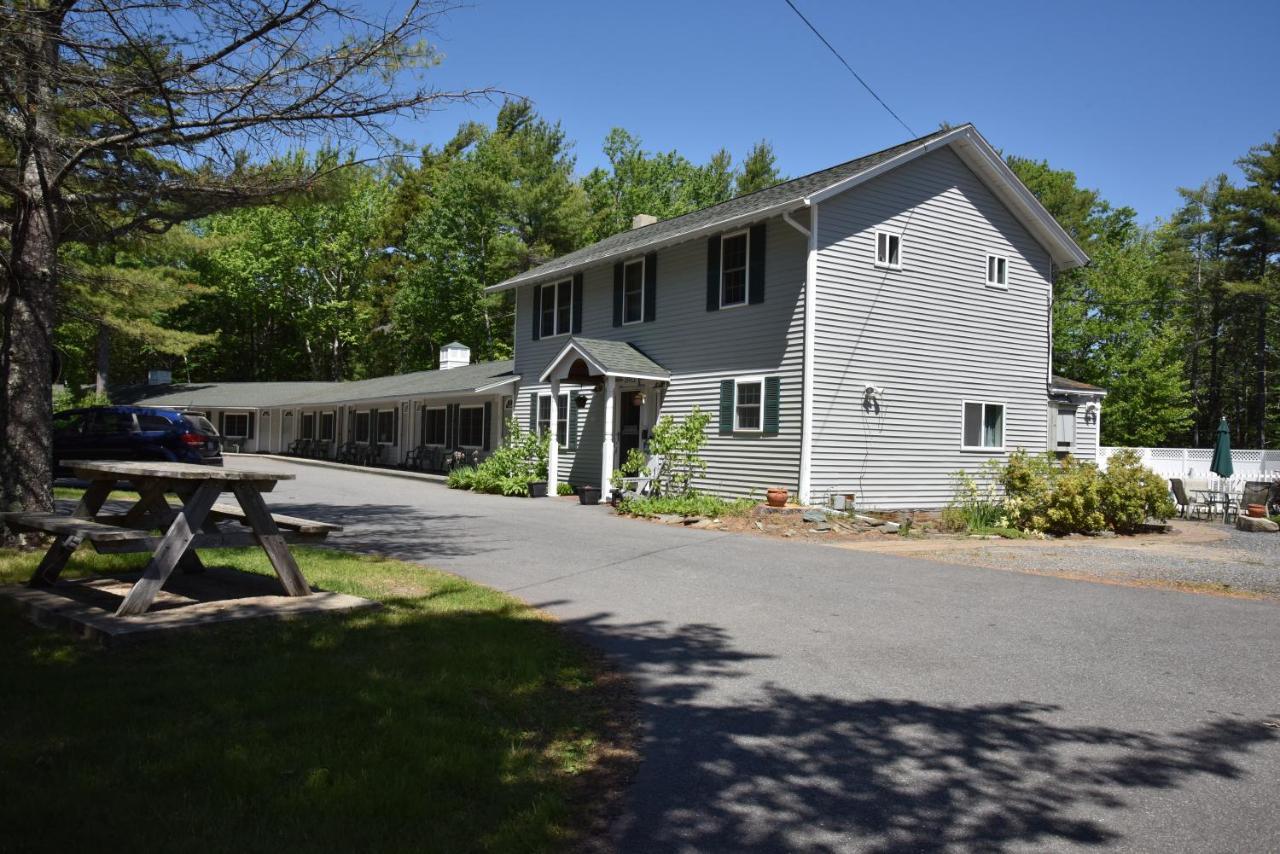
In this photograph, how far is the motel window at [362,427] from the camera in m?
37.9

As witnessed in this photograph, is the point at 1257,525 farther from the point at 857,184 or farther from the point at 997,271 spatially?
the point at 857,184

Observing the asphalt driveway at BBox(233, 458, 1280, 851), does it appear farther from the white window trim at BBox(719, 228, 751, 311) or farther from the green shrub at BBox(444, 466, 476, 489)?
the green shrub at BBox(444, 466, 476, 489)

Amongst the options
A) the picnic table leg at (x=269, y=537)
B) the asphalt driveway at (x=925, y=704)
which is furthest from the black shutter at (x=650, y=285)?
the picnic table leg at (x=269, y=537)

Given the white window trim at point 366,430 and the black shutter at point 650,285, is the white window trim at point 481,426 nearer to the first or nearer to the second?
the white window trim at point 366,430

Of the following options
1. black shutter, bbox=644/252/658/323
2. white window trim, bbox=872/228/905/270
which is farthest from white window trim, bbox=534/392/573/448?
white window trim, bbox=872/228/905/270

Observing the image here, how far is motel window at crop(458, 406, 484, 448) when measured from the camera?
2948cm

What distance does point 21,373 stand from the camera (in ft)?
29.4

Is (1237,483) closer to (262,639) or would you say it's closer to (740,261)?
(740,261)

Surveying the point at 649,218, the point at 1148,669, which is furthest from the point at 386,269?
the point at 1148,669

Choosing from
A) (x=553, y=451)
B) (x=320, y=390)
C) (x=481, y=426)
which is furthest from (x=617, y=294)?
(x=320, y=390)

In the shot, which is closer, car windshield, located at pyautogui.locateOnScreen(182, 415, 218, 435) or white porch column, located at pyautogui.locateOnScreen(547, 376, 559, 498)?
car windshield, located at pyautogui.locateOnScreen(182, 415, 218, 435)

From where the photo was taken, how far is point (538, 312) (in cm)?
2530

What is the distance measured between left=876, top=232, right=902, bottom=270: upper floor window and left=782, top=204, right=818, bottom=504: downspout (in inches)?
73.3

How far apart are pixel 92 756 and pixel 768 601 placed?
572 centimetres
